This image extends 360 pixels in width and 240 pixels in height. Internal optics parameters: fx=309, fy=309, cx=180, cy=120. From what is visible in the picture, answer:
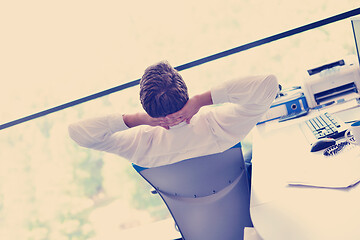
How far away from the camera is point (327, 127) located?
1338 millimetres

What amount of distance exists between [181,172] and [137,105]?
4.49ft

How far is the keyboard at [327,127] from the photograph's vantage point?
4.15ft

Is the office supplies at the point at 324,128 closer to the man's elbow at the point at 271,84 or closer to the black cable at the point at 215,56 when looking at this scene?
the man's elbow at the point at 271,84

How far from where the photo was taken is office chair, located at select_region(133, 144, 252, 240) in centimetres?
107

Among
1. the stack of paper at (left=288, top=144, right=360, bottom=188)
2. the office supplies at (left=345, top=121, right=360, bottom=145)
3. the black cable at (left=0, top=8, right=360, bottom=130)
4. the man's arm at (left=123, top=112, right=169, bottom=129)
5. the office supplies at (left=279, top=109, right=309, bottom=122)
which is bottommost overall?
the office supplies at (left=279, top=109, right=309, bottom=122)

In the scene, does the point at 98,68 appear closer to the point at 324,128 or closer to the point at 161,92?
the point at 161,92

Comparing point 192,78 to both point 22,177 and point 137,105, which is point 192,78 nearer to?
point 137,105

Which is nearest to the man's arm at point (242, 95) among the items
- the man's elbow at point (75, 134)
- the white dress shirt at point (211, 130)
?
the white dress shirt at point (211, 130)

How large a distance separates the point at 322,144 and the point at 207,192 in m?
0.49

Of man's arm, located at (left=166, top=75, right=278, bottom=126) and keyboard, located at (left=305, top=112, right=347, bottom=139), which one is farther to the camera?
keyboard, located at (left=305, top=112, right=347, bottom=139)

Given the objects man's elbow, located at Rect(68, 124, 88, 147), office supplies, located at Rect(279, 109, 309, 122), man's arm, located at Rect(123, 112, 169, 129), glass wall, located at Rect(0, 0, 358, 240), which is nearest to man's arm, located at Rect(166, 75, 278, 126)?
man's arm, located at Rect(123, 112, 169, 129)

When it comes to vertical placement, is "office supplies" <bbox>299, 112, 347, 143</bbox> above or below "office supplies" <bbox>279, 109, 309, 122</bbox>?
above

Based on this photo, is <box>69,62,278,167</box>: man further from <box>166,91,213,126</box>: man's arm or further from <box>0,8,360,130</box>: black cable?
<box>0,8,360,130</box>: black cable

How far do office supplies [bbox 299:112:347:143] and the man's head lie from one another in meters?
0.66
